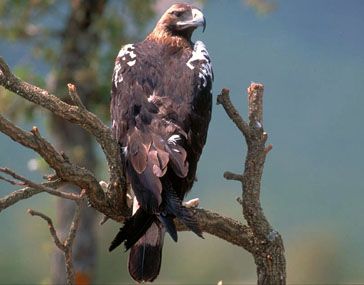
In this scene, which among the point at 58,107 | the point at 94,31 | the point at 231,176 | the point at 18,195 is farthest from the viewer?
the point at 94,31

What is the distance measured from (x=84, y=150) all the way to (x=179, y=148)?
184 inches

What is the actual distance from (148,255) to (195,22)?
70.3 inches

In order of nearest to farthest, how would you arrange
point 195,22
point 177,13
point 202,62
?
1. point 202,62
2. point 195,22
3. point 177,13

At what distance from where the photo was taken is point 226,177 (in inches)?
161

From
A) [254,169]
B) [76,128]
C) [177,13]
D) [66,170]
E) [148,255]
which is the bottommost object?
[148,255]

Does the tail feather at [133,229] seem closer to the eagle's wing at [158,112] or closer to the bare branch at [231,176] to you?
the eagle's wing at [158,112]

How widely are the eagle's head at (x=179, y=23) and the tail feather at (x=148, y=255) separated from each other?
5.11 ft

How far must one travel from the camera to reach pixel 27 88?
3959 millimetres

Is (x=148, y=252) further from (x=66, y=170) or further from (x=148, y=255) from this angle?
(x=66, y=170)

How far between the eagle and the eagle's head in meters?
0.18

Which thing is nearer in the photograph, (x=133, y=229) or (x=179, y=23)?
(x=133, y=229)

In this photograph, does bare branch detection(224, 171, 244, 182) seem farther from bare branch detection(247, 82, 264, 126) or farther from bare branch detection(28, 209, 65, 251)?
bare branch detection(28, 209, 65, 251)

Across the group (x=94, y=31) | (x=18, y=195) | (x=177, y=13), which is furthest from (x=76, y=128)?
(x=18, y=195)

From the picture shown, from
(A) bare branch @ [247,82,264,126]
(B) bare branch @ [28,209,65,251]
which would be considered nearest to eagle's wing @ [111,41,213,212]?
(A) bare branch @ [247,82,264,126]
